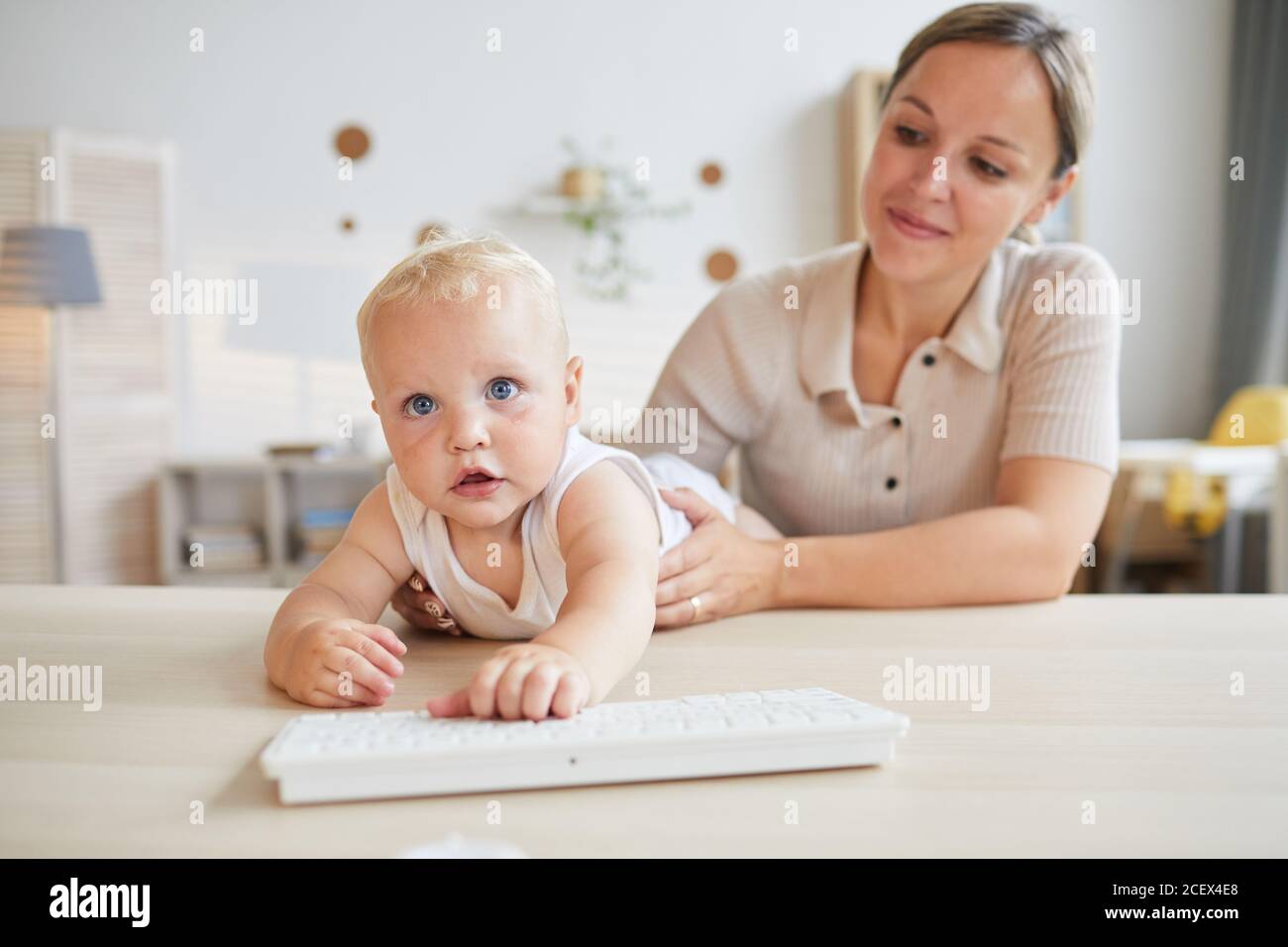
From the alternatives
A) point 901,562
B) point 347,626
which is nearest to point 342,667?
point 347,626

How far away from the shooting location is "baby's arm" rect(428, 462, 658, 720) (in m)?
0.66

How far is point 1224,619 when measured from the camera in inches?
42.5

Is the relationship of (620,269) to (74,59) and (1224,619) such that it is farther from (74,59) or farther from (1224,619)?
(1224,619)

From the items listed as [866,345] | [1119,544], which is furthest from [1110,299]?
[1119,544]

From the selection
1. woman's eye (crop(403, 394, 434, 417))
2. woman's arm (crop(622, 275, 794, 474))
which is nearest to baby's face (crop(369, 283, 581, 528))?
woman's eye (crop(403, 394, 434, 417))

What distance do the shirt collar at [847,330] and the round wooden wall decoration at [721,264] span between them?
361 cm

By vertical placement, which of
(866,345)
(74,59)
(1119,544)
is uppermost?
(74,59)

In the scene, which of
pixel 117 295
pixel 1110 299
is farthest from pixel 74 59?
pixel 1110 299

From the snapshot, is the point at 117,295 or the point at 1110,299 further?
the point at 117,295

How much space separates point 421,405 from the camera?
884mm

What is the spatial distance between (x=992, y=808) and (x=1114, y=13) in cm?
569
